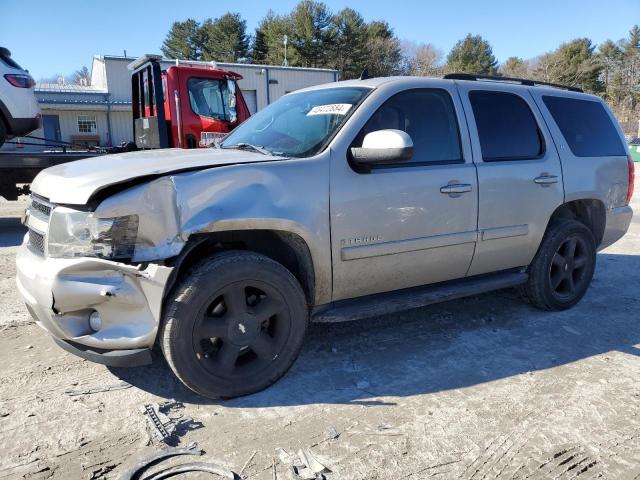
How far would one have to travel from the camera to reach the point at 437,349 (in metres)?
3.66

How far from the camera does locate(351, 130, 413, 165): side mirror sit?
3.00 meters

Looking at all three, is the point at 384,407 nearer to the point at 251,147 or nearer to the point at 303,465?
the point at 303,465

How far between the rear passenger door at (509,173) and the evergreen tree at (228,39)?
51156 mm

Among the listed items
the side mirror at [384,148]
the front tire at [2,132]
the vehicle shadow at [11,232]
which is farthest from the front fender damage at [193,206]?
the front tire at [2,132]

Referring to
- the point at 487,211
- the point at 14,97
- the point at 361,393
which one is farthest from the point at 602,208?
the point at 14,97

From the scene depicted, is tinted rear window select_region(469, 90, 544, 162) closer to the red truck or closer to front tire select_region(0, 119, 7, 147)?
the red truck

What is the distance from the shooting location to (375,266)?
329 centimetres

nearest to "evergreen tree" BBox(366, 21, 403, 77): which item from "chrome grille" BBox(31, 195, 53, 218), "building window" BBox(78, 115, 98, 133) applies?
"building window" BBox(78, 115, 98, 133)

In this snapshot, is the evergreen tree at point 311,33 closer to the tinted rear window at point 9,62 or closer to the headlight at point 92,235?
the tinted rear window at point 9,62

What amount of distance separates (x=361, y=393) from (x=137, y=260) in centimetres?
152

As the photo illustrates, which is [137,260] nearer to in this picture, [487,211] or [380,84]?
[380,84]

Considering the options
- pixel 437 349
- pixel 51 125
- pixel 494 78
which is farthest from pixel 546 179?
pixel 51 125

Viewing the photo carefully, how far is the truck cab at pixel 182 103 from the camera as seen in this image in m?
7.69

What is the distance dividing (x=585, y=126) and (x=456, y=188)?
1.91 meters
